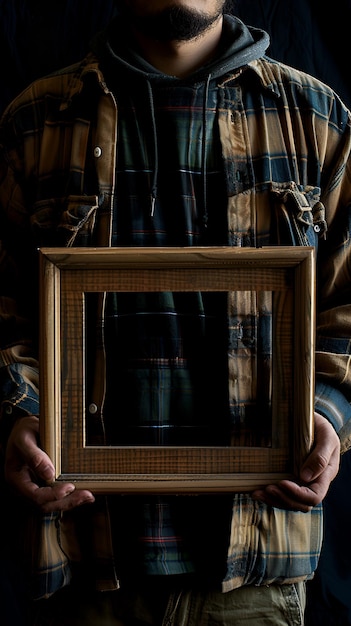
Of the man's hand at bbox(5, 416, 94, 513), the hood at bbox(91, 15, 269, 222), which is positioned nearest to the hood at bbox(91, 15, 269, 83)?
the hood at bbox(91, 15, 269, 222)

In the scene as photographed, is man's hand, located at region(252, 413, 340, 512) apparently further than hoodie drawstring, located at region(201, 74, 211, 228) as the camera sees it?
No

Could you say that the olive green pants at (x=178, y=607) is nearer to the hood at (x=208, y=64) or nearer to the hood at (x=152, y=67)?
the hood at (x=152, y=67)

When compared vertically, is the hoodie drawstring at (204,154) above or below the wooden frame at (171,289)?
above

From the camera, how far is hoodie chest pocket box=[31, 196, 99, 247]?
3.06 ft

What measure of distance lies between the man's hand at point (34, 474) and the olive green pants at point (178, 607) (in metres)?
0.19

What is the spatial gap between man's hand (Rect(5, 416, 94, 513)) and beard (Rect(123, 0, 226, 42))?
490 millimetres

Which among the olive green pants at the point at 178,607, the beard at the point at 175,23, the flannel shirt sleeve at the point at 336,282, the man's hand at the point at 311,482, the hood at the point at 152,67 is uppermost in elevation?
the beard at the point at 175,23

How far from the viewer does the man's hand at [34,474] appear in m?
0.79

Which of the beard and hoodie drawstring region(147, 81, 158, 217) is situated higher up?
the beard

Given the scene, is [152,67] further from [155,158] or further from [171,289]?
[171,289]

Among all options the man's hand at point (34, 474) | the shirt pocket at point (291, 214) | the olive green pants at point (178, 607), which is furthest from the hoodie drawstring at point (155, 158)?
the olive green pants at point (178, 607)

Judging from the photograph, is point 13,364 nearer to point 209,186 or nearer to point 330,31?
point 209,186

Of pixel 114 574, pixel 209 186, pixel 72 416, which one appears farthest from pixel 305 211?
pixel 114 574

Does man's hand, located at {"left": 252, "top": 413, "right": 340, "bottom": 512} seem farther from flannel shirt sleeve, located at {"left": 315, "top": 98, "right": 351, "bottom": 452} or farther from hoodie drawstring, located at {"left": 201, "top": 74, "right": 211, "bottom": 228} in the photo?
hoodie drawstring, located at {"left": 201, "top": 74, "right": 211, "bottom": 228}
